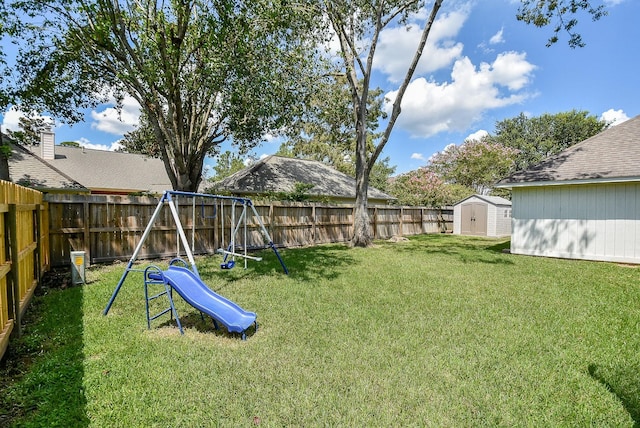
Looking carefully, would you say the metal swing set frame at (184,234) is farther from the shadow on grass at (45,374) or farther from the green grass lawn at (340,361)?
the shadow on grass at (45,374)

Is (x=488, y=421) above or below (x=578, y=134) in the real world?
below

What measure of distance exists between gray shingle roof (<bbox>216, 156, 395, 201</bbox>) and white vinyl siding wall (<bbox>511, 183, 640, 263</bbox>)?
374 inches

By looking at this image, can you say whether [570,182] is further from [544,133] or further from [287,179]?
[544,133]

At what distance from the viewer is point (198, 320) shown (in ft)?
14.1

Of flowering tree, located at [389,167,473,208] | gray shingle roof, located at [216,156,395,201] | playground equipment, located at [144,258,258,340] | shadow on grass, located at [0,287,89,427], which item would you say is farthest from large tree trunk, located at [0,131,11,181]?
flowering tree, located at [389,167,473,208]

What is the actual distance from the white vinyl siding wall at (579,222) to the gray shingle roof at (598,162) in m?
0.38

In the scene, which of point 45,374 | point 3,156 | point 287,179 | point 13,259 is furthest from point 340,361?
point 287,179

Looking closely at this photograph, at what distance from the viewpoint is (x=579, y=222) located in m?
9.82

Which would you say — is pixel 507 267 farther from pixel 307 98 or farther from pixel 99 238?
pixel 99 238

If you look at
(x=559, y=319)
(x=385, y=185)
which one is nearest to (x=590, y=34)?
(x=559, y=319)

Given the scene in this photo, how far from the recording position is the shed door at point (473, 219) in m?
19.2

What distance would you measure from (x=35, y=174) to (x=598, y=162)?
20.8m

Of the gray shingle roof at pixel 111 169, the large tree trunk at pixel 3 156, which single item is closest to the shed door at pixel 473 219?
the gray shingle roof at pixel 111 169

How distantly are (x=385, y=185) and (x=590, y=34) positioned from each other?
2769 cm
